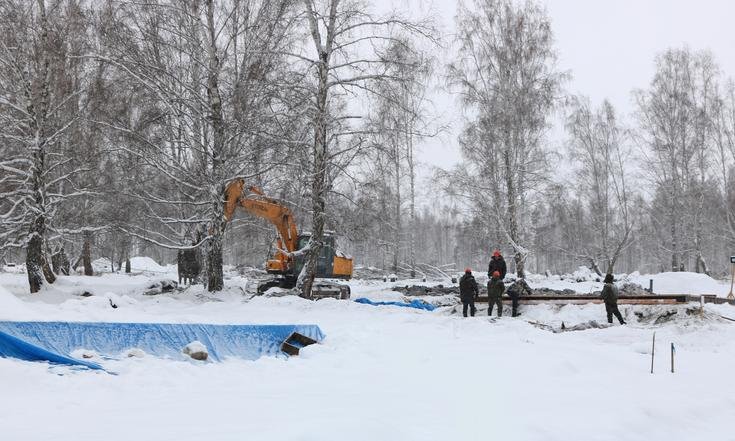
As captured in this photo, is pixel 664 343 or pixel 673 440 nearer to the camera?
pixel 673 440

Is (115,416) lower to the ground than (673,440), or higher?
higher

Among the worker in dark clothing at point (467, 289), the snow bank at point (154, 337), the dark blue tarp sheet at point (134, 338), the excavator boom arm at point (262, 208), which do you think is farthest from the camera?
the excavator boom arm at point (262, 208)

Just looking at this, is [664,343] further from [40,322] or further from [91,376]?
[40,322]

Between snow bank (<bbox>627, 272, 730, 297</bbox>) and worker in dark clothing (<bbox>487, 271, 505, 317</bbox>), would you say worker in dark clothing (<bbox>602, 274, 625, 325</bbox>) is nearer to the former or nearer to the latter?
worker in dark clothing (<bbox>487, 271, 505, 317</bbox>)

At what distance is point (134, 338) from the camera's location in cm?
758

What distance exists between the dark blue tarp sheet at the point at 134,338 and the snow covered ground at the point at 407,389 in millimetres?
249

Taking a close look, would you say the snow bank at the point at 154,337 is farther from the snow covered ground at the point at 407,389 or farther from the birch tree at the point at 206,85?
the birch tree at the point at 206,85

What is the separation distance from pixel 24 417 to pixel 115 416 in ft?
2.18

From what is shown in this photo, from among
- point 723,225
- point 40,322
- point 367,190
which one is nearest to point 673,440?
point 40,322

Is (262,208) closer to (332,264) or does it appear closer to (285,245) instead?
(285,245)

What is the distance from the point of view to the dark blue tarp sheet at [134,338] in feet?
20.4

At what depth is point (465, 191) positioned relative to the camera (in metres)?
22.4

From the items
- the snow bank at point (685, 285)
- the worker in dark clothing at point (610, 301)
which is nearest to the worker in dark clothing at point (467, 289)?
the worker in dark clothing at point (610, 301)

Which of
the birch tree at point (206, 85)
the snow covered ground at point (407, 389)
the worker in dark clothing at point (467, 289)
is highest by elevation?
the birch tree at point (206, 85)
